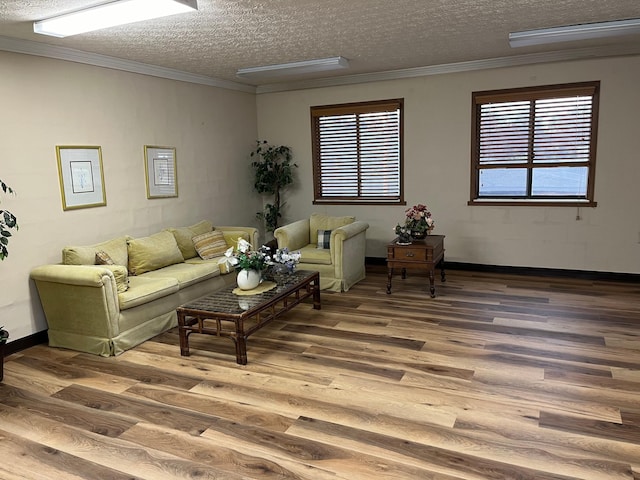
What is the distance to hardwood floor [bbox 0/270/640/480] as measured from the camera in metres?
2.46

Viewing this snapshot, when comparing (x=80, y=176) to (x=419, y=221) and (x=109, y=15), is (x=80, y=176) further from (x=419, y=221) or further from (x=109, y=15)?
(x=419, y=221)

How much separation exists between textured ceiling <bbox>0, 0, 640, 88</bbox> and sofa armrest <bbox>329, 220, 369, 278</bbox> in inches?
72.8

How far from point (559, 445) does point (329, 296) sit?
306 centimetres

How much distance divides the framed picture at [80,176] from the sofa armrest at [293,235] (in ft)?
6.19

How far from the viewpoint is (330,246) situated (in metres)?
5.48

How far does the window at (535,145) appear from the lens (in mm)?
5461

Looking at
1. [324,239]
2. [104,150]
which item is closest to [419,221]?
[324,239]

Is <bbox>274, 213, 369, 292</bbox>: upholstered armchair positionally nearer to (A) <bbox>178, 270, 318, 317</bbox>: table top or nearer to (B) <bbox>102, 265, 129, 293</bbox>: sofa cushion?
(A) <bbox>178, 270, 318, 317</bbox>: table top

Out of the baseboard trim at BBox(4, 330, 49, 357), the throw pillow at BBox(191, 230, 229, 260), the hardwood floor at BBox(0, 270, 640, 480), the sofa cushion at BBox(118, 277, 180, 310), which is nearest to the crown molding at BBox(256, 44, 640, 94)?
the throw pillow at BBox(191, 230, 229, 260)

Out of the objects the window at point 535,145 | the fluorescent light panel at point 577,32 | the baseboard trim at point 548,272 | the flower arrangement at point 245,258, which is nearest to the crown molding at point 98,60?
the flower arrangement at point 245,258

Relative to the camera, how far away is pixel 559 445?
99.7 inches

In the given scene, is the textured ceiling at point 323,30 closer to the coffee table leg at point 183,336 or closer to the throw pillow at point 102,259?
the throw pillow at point 102,259

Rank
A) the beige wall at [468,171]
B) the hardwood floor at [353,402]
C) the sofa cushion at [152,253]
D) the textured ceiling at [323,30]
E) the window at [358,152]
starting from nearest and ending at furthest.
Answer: the hardwood floor at [353,402]
the textured ceiling at [323,30]
the sofa cushion at [152,253]
the beige wall at [468,171]
the window at [358,152]

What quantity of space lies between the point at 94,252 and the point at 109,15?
1.98 meters
